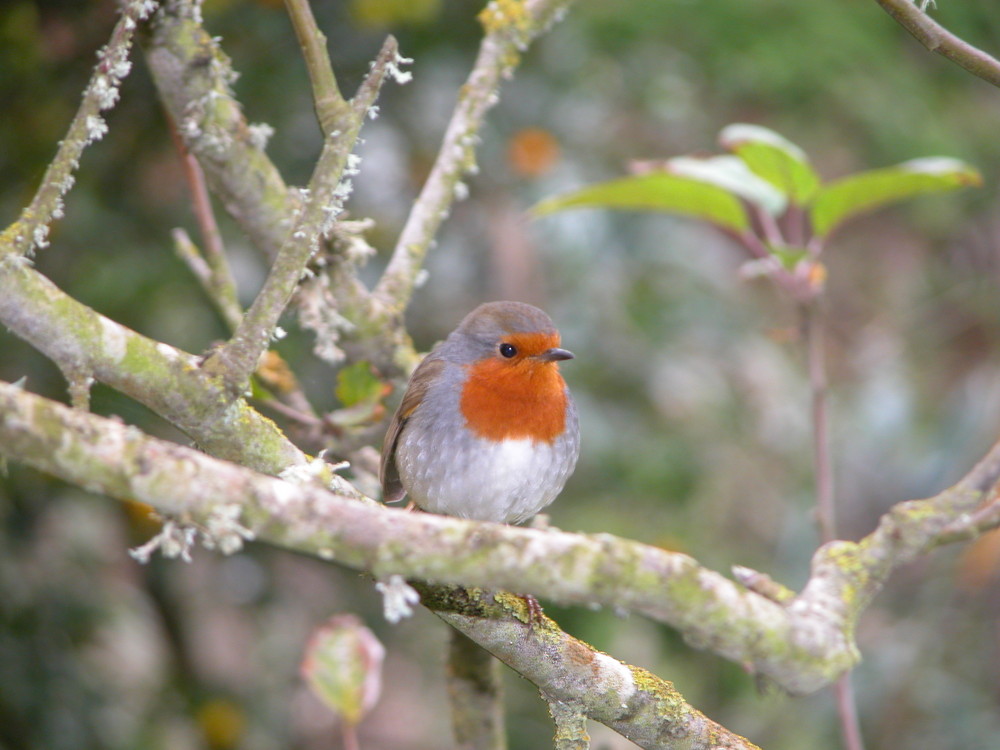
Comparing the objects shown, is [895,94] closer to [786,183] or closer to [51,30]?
[786,183]

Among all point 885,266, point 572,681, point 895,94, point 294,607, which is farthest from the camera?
point 885,266

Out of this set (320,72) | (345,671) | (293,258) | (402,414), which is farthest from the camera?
(402,414)

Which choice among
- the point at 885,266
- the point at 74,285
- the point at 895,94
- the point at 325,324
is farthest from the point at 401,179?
the point at 885,266

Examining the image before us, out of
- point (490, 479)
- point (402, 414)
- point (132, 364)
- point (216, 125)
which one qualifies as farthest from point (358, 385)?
point (132, 364)

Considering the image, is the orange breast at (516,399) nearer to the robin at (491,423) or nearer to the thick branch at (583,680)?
the robin at (491,423)

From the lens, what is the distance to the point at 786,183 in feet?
8.44

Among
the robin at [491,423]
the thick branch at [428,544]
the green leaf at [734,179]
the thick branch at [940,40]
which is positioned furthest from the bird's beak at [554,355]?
the thick branch at [428,544]

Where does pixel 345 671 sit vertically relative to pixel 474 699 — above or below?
below

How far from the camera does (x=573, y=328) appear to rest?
423cm

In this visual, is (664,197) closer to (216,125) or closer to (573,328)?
(216,125)

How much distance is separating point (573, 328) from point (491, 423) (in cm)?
164

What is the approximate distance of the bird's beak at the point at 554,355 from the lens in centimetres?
266

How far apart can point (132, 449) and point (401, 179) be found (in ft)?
10.1

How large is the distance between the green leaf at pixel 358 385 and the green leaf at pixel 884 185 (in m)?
1.15
